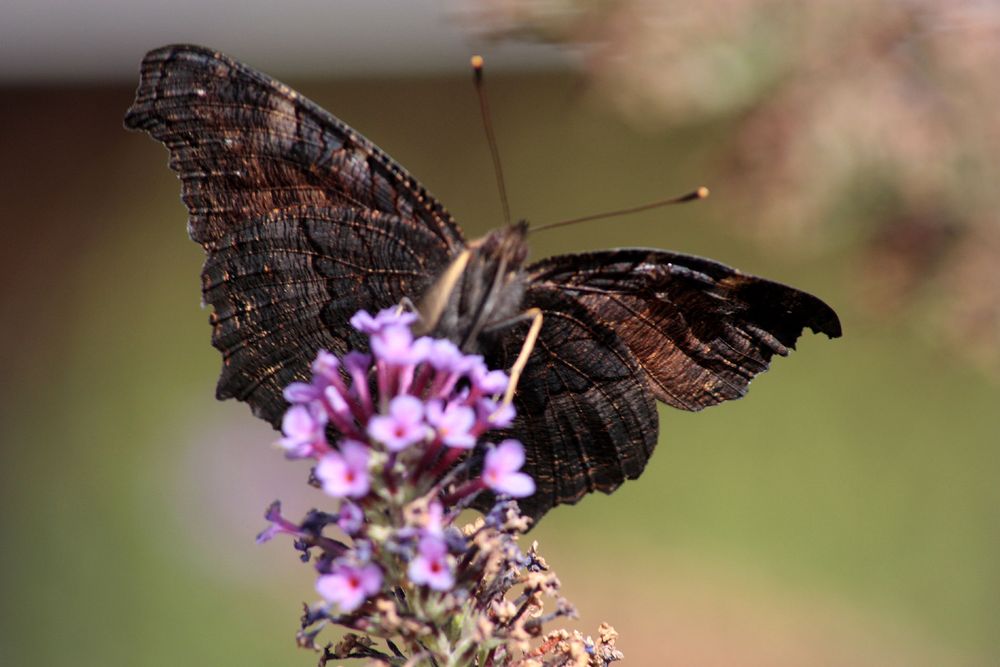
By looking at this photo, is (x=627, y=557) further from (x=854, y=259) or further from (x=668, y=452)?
(x=854, y=259)

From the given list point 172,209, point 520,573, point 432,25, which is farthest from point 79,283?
point 520,573

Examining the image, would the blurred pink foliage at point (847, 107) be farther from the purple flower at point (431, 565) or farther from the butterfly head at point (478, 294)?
the purple flower at point (431, 565)

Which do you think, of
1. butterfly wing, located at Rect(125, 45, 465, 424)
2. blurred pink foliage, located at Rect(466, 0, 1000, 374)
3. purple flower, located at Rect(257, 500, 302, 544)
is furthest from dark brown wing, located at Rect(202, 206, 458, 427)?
blurred pink foliage, located at Rect(466, 0, 1000, 374)

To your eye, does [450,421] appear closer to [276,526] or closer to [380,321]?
[380,321]

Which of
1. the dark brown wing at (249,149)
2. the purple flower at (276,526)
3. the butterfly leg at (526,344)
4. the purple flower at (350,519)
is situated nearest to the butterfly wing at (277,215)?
the dark brown wing at (249,149)

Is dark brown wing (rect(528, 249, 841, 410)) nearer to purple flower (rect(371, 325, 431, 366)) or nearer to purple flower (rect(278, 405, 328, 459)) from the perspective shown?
purple flower (rect(371, 325, 431, 366))

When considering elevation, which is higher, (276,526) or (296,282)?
(296,282)

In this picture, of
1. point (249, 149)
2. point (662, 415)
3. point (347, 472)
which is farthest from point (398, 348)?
point (662, 415)
